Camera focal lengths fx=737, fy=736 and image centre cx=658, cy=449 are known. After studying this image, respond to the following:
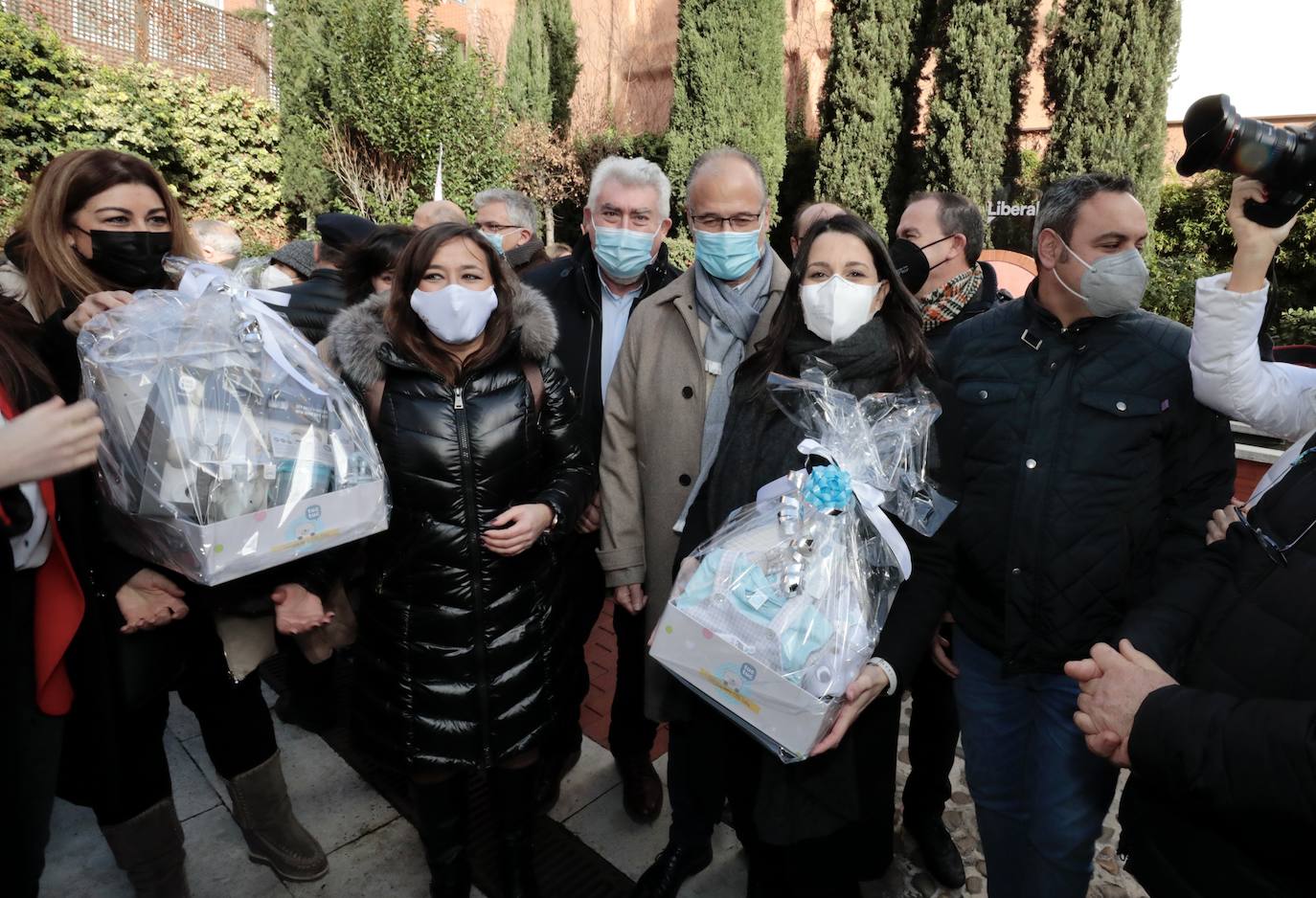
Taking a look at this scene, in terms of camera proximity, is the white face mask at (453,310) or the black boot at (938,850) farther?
the black boot at (938,850)

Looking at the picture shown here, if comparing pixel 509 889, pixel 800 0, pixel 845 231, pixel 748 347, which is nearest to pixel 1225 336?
pixel 845 231

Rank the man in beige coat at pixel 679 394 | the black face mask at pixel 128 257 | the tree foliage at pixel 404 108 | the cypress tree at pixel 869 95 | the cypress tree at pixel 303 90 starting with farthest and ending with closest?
the cypress tree at pixel 869 95 → the cypress tree at pixel 303 90 → the tree foliage at pixel 404 108 → the man in beige coat at pixel 679 394 → the black face mask at pixel 128 257

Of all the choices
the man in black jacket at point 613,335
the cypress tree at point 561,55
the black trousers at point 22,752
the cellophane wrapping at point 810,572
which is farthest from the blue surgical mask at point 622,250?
the cypress tree at point 561,55

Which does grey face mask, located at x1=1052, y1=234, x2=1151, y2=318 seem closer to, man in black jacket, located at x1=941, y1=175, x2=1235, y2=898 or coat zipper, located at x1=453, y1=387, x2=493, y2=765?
man in black jacket, located at x1=941, y1=175, x2=1235, y2=898

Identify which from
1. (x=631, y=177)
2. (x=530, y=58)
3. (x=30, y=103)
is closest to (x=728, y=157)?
(x=631, y=177)

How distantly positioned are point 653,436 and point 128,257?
64.5 inches

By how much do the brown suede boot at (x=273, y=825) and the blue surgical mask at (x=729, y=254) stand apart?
2.24 meters

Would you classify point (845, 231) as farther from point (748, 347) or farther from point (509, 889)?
point (509, 889)

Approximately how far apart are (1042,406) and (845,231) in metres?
0.71

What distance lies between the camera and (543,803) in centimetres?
286

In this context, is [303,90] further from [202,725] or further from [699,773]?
[699,773]

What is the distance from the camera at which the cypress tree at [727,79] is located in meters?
14.7

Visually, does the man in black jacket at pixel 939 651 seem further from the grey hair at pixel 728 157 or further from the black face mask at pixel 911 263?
the grey hair at pixel 728 157

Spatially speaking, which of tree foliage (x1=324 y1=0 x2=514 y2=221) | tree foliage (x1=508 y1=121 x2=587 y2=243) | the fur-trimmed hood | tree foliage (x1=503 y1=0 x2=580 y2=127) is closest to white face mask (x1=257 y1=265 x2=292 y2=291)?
the fur-trimmed hood
